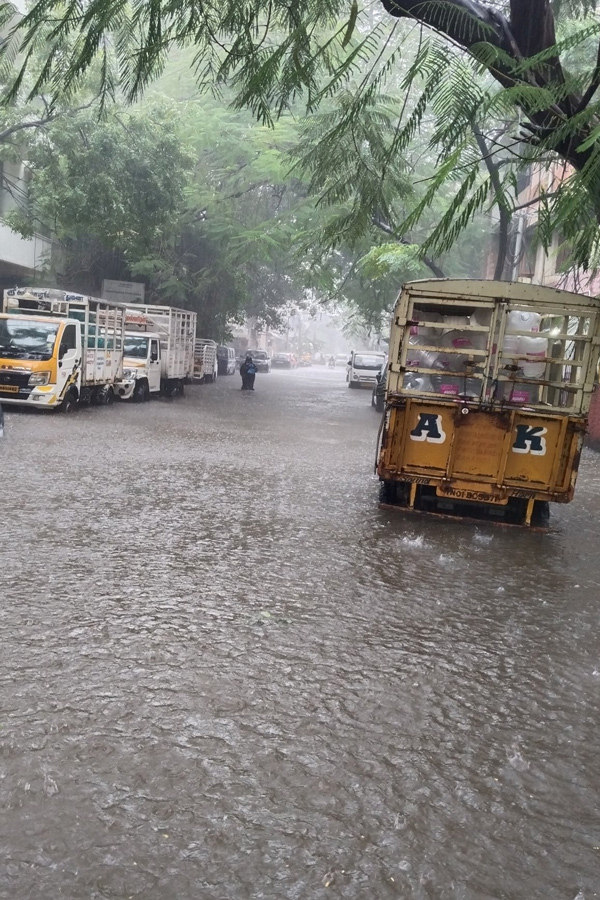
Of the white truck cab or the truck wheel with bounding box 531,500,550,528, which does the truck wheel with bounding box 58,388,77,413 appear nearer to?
the white truck cab

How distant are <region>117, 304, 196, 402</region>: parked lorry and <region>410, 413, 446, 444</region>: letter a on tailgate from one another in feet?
45.7

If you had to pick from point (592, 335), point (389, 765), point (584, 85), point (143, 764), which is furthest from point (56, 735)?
point (592, 335)

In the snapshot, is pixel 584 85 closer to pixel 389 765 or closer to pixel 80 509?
pixel 389 765

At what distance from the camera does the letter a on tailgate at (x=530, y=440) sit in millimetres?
9055

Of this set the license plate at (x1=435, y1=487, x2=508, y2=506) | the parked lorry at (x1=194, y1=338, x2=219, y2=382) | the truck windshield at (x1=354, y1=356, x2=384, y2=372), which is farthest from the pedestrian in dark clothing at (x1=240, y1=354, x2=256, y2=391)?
the license plate at (x1=435, y1=487, x2=508, y2=506)

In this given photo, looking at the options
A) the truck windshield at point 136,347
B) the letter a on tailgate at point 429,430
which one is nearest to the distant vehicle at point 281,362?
the truck windshield at point 136,347

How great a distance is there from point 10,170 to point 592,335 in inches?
918

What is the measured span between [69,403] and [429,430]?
434 inches

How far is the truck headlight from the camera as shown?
16.9m

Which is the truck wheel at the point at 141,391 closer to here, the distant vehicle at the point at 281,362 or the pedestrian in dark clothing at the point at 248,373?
the pedestrian in dark clothing at the point at 248,373

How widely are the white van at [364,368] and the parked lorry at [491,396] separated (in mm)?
30974

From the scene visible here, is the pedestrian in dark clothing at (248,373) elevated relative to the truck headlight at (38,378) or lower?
lower

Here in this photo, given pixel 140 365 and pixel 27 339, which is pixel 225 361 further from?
pixel 27 339

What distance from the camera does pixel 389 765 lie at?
369cm
